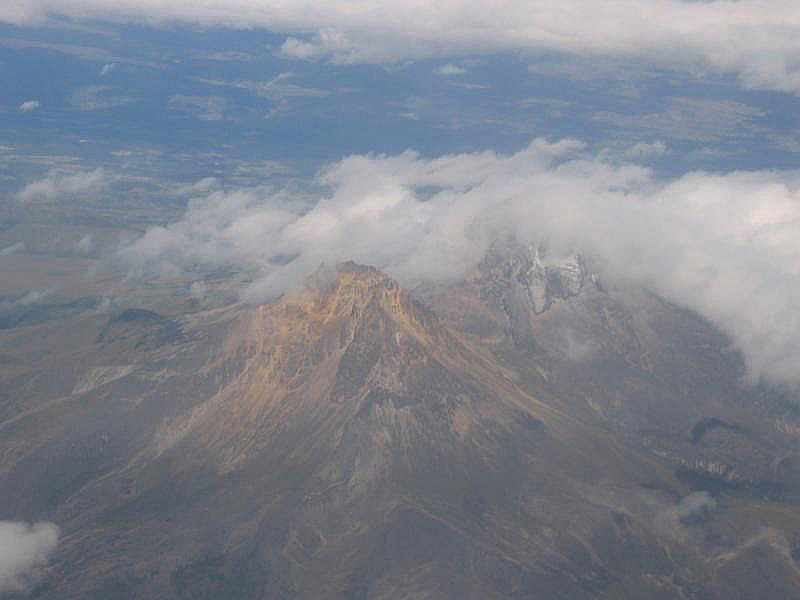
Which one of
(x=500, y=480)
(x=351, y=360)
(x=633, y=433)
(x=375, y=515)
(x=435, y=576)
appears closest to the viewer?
(x=435, y=576)

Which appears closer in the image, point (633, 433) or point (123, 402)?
point (123, 402)

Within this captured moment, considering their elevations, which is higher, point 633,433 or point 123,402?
point 123,402

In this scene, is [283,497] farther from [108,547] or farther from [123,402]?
[123,402]

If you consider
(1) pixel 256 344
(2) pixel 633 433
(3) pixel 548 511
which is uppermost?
(1) pixel 256 344

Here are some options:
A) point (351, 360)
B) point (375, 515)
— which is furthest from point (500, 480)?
point (351, 360)

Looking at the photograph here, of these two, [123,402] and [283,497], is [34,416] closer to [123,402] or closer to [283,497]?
[123,402]

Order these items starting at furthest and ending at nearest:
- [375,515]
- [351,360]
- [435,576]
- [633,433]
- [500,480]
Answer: [633,433] → [351,360] → [500,480] → [375,515] → [435,576]
